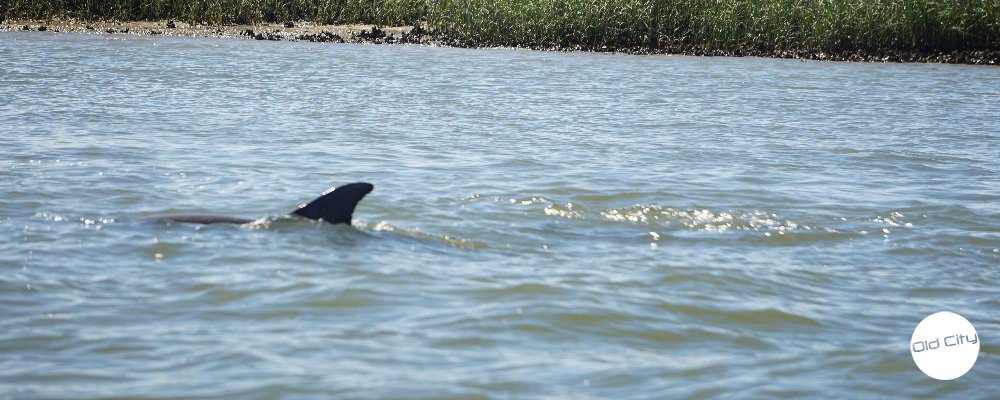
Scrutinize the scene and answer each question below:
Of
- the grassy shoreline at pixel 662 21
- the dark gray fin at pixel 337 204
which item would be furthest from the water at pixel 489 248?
the grassy shoreline at pixel 662 21

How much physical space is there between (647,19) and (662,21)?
39cm

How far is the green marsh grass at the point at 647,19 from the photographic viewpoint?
28266 mm

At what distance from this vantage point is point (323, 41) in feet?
106

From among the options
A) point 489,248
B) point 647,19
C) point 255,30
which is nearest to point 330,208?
point 489,248

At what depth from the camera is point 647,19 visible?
30.5m

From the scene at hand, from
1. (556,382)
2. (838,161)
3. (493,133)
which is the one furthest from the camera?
(493,133)

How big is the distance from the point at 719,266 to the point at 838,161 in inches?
241

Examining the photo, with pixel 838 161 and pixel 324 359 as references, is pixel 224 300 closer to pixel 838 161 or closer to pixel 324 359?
pixel 324 359

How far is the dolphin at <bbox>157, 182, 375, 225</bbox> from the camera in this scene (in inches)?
320

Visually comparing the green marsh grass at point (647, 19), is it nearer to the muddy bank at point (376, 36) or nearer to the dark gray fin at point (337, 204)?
the muddy bank at point (376, 36)

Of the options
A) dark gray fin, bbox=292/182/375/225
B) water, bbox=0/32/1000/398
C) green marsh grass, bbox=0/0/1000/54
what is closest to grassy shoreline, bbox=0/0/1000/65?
green marsh grass, bbox=0/0/1000/54

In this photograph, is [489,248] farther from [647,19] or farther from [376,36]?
[376,36]

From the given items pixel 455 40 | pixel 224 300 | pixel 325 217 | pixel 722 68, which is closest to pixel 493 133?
pixel 325 217

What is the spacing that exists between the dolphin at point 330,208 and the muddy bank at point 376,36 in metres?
22.1
